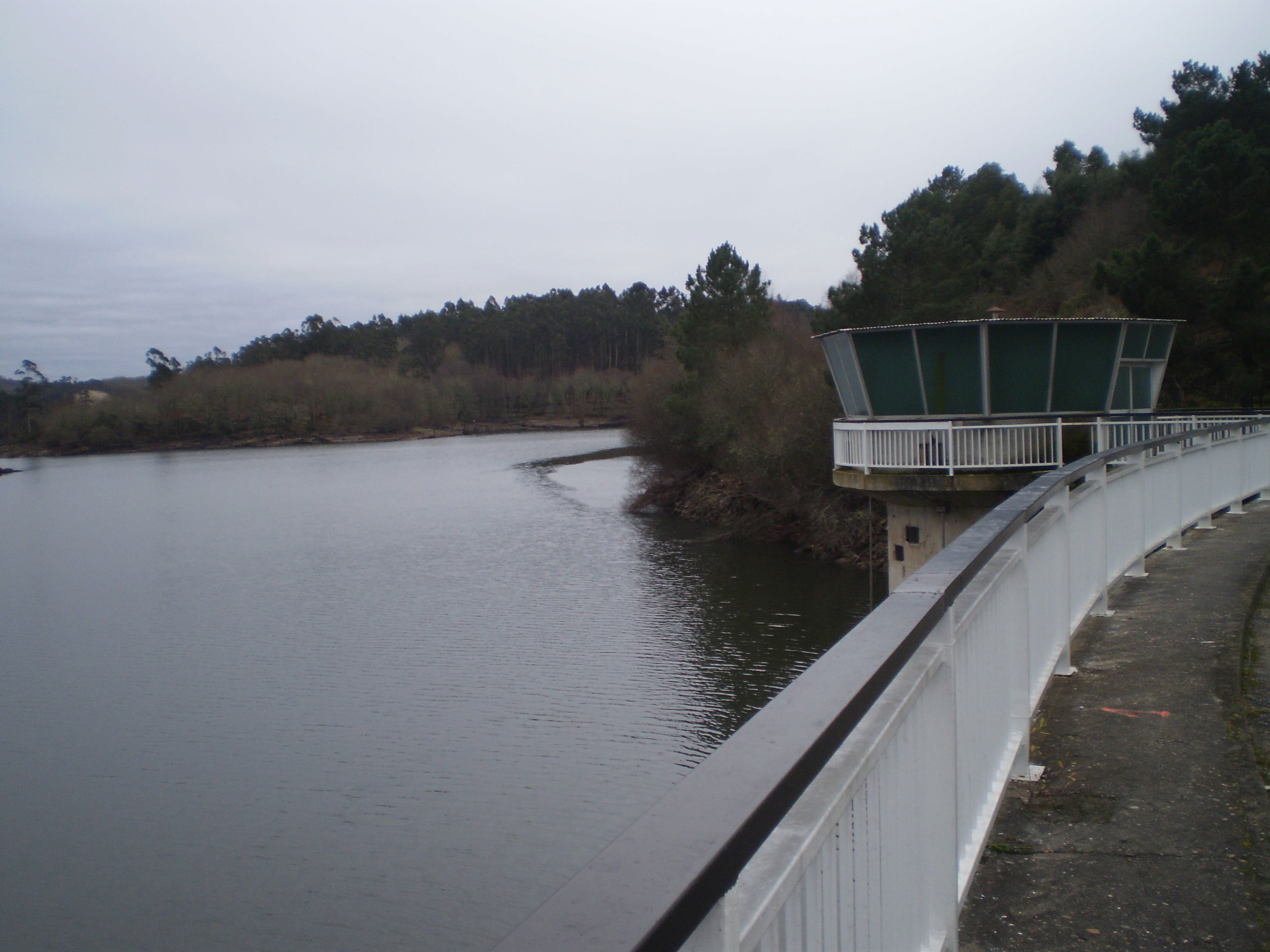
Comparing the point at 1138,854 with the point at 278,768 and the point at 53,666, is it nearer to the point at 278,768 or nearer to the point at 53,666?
the point at 278,768

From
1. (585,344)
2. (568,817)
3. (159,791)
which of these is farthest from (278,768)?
(585,344)

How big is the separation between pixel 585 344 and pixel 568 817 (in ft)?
446

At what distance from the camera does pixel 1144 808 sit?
3.51 m

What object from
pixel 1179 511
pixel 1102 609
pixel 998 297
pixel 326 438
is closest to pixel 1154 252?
pixel 998 297

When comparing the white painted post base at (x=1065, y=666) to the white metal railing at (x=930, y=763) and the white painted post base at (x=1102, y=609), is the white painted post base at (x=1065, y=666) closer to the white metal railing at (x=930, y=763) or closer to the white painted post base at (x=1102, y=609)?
the white metal railing at (x=930, y=763)

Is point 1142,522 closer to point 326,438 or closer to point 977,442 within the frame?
point 977,442

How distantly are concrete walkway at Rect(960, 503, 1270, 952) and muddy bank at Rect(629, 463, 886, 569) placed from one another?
1079 inches

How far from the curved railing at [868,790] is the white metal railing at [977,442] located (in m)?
17.3

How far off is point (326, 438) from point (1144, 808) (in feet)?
438

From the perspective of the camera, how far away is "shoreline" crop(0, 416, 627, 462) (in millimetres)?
127812

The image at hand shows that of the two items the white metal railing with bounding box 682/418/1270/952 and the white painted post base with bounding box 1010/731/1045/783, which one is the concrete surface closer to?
the white metal railing with bounding box 682/418/1270/952

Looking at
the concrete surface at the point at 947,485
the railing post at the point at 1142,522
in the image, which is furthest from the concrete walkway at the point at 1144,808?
the concrete surface at the point at 947,485

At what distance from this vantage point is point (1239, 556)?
8062 mm

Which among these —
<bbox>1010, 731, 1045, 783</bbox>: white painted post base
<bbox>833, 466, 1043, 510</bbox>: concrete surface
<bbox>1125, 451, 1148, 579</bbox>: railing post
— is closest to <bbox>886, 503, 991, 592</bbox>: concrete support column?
<bbox>833, 466, 1043, 510</bbox>: concrete surface
